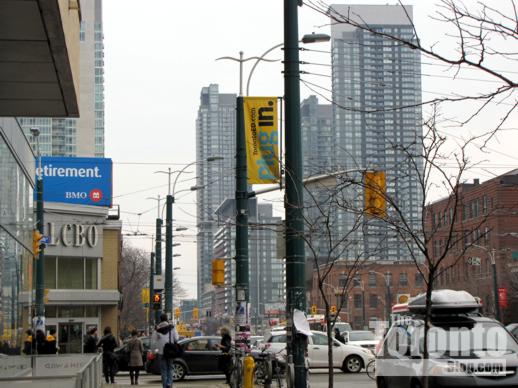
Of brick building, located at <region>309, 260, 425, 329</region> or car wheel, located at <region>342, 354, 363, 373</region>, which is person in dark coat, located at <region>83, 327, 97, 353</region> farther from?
brick building, located at <region>309, 260, 425, 329</region>

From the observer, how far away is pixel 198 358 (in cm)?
2953

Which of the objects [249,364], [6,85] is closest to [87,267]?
[249,364]

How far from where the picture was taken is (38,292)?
34.2 meters

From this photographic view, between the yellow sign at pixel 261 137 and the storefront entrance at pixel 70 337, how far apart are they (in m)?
39.5

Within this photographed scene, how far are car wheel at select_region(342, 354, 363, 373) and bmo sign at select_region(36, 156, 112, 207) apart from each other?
34.1 metres

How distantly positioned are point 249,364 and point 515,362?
7437mm

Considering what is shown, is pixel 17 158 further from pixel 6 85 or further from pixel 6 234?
pixel 6 85

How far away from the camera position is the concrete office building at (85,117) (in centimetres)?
16362

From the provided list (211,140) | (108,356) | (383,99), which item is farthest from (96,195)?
(211,140)

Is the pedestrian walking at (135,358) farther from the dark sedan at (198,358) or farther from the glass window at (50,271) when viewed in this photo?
the glass window at (50,271)

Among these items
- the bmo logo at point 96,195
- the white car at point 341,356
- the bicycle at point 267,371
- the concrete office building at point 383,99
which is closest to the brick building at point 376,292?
the bmo logo at point 96,195

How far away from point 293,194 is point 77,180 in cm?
5201

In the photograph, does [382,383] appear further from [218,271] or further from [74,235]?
[74,235]

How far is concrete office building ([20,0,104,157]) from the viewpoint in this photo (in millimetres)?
163625
